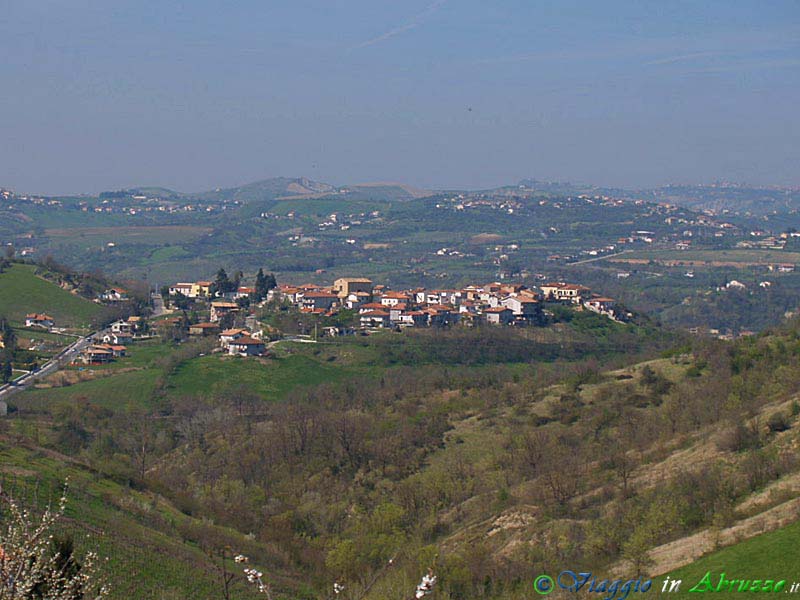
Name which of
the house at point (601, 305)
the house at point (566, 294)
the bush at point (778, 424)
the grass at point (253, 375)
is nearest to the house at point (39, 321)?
the grass at point (253, 375)

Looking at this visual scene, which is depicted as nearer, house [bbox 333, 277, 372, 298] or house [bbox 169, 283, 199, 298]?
house [bbox 333, 277, 372, 298]

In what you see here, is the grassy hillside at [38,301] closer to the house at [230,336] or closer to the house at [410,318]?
the house at [230,336]

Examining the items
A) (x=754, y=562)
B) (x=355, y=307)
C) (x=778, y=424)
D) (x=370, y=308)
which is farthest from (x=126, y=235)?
(x=754, y=562)

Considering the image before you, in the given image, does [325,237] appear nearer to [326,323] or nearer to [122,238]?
[122,238]

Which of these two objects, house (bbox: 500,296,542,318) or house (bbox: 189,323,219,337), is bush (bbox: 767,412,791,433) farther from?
house (bbox: 189,323,219,337)

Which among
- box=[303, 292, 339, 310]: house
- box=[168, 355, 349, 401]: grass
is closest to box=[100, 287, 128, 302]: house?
box=[303, 292, 339, 310]: house

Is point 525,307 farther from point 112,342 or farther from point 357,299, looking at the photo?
point 112,342
